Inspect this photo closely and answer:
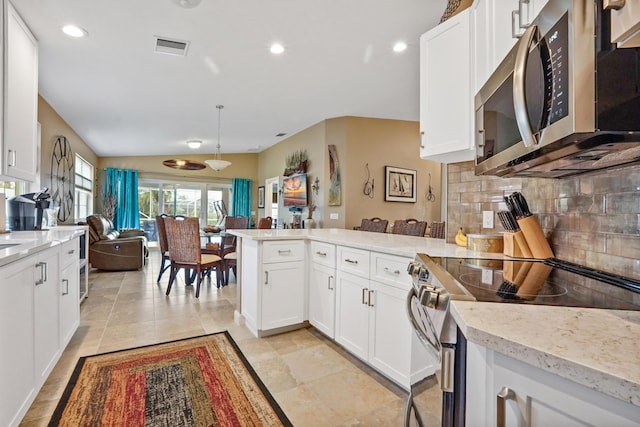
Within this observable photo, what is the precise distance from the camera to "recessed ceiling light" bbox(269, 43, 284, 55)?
293 centimetres

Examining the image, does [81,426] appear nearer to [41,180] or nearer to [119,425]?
[119,425]

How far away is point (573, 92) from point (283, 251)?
2.16 m

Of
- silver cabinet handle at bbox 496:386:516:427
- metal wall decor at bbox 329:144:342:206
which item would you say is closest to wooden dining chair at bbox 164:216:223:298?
metal wall decor at bbox 329:144:342:206

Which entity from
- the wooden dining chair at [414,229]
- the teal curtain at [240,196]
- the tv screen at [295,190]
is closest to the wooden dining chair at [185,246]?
the wooden dining chair at [414,229]

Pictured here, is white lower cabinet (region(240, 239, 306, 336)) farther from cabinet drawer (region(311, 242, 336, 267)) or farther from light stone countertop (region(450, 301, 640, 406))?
light stone countertop (region(450, 301, 640, 406))

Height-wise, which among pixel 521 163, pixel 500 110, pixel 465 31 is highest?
pixel 465 31

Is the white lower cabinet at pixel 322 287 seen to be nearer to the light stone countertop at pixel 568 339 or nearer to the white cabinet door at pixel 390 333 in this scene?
the white cabinet door at pixel 390 333

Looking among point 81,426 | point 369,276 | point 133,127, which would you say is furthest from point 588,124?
point 133,127

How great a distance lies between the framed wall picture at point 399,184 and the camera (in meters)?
5.41

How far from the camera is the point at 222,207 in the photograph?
29.1 ft

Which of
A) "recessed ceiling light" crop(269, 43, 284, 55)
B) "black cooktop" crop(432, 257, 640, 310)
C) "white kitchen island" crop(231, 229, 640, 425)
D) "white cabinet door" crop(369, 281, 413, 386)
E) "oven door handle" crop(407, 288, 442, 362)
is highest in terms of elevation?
"recessed ceiling light" crop(269, 43, 284, 55)

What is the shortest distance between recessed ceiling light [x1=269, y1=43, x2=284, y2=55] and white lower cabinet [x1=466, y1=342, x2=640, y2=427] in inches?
119

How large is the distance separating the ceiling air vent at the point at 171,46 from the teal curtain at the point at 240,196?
236 inches

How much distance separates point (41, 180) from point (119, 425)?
12.2 ft
